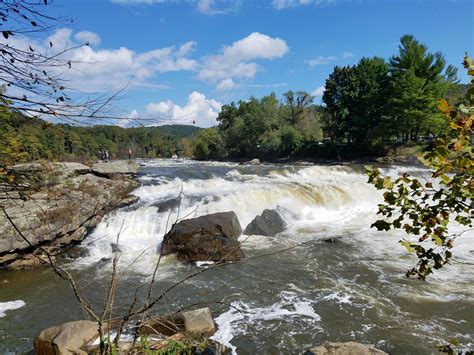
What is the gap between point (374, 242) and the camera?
1234 cm

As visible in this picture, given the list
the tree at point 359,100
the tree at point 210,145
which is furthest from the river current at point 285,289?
the tree at point 210,145

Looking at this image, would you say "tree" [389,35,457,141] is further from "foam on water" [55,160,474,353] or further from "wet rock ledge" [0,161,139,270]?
"wet rock ledge" [0,161,139,270]

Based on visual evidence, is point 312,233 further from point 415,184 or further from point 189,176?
point 415,184

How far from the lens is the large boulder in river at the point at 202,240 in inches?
432

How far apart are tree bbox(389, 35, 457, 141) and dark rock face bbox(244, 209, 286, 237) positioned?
73.7ft

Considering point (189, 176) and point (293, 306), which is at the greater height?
point (189, 176)

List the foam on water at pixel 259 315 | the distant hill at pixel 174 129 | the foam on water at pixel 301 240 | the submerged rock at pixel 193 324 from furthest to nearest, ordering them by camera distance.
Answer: the foam on water at pixel 301 240
the foam on water at pixel 259 315
the submerged rock at pixel 193 324
the distant hill at pixel 174 129

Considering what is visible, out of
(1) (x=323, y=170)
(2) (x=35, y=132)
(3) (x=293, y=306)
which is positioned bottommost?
(3) (x=293, y=306)

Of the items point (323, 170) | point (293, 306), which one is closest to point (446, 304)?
point (293, 306)

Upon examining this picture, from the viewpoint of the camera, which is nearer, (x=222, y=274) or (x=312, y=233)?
(x=222, y=274)

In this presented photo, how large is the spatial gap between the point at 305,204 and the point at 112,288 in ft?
51.1

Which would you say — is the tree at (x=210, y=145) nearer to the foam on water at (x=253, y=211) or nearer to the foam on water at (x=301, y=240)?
the foam on water at (x=301, y=240)

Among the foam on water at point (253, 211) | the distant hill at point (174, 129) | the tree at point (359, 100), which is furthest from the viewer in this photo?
the tree at point (359, 100)

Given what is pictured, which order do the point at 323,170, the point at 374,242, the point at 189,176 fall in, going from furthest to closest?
the point at 323,170 < the point at 189,176 < the point at 374,242
